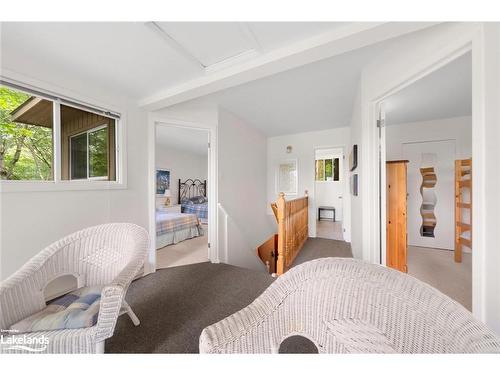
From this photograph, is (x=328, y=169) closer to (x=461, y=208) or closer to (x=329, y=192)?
(x=329, y=192)

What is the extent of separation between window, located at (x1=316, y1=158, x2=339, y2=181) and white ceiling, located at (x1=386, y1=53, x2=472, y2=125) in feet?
8.49

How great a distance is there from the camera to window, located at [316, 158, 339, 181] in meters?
5.81

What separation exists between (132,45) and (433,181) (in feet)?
14.9

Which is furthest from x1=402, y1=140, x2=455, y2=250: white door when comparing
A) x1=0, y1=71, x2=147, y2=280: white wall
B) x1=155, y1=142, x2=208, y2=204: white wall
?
x1=155, y1=142, x2=208, y2=204: white wall

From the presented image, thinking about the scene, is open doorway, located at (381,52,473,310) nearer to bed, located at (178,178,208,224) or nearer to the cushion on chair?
the cushion on chair

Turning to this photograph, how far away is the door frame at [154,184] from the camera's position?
90.4 inches

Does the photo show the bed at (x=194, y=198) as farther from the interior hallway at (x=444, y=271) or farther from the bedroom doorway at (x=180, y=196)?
the interior hallway at (x=444, y=271)

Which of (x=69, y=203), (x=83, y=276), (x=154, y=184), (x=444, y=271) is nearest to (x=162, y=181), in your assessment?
(x=154, y=184)

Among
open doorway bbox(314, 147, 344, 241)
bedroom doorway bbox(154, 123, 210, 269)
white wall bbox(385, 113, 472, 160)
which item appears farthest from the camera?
open doorway bbox(314, 147, 344, 241)

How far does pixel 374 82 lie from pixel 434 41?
53 cm

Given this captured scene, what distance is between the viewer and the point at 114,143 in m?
2.06

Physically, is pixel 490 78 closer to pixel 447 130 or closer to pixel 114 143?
pixel 114 143

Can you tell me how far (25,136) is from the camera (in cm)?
145

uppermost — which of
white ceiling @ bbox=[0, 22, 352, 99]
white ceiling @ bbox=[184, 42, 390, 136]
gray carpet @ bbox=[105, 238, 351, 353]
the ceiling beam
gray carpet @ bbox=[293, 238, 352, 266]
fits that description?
white ceiling @ bbox=[184, 42, 390, 136]
